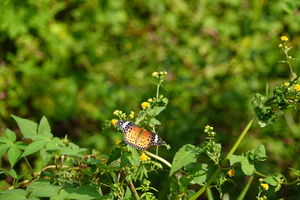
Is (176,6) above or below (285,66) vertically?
above

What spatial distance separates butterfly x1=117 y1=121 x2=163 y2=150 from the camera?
968 mm

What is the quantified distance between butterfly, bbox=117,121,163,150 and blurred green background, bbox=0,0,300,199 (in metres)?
1.75

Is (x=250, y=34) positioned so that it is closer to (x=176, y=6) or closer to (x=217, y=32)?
(x=217, y=32)

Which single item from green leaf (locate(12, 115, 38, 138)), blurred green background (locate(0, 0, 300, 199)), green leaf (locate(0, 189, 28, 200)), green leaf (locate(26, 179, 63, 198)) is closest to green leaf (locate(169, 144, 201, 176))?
green leaf (locate(26, 179, 63, 198))

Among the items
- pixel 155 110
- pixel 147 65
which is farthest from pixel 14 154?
pixel 147 65

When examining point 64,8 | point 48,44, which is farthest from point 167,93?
point 64,8

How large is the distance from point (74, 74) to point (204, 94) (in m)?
1.77

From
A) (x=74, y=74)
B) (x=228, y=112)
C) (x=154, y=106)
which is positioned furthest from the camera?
(x=74, y=74)

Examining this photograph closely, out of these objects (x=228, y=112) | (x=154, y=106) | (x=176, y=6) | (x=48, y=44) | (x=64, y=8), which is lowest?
(x=154, y=106)

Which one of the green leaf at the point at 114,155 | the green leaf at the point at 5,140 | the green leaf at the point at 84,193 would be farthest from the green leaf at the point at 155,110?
the green leaf at the point at 5,140

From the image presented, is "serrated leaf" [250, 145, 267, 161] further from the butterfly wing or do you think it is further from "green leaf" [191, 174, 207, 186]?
the butterfly wing

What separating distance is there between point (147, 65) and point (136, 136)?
2839 millimetres

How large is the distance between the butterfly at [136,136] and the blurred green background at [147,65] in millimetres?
1745

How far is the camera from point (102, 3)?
3688 millimetres
